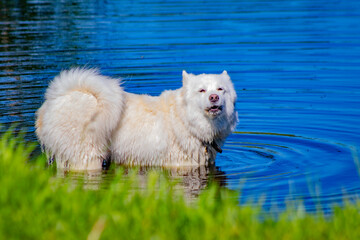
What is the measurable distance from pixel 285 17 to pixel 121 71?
1023cm

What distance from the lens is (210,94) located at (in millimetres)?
9195

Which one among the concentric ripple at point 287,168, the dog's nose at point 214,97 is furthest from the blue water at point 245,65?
the dog's nose at point 214,97

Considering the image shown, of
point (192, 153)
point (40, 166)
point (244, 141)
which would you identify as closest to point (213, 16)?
point (244, 141)

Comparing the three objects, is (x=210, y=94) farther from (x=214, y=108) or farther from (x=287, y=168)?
(x=287, y=168)

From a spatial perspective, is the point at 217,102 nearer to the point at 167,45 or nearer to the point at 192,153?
the point at 192,153

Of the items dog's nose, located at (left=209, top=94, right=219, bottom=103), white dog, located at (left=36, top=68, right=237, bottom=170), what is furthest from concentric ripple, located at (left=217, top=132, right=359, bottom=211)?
dog's nose, located at (left=209, top=94, right=219, bottom=103)

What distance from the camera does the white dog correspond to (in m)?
9.49

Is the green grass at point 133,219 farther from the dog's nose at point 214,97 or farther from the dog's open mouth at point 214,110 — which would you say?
the dog's open mouth at point 214,110

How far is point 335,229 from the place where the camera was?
234 inches

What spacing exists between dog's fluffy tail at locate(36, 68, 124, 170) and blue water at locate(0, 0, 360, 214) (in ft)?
1.37

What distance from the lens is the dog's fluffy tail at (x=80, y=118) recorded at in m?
9.50

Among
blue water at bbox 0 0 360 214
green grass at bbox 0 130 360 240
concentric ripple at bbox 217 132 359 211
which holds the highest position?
blue water at bbox 0 0 360 214

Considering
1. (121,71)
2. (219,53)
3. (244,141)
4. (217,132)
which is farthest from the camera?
(219,53)

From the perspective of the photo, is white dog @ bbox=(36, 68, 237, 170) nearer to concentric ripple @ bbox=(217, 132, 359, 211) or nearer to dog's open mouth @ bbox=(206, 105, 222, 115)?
dog's open mouth @ bbox=(206, 105, 222, 115)
